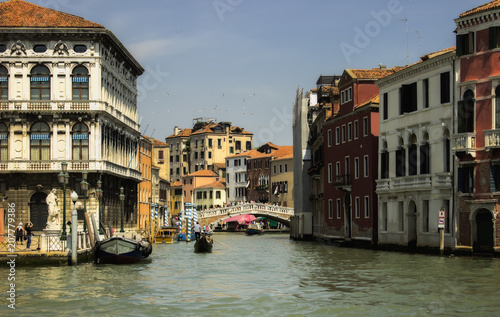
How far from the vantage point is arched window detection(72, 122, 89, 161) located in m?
43.8

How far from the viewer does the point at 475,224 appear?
3231 centimetres

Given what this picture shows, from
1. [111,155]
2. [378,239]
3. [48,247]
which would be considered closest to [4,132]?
[111,155]

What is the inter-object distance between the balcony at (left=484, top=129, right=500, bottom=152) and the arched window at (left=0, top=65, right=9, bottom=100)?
23624 mm

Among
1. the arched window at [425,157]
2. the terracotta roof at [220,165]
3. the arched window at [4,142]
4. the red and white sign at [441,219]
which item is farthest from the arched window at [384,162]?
the terracotta roof at [220,165]

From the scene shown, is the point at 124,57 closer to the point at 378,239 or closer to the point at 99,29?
the point at 99,29

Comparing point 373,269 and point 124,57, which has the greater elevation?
point 124,57

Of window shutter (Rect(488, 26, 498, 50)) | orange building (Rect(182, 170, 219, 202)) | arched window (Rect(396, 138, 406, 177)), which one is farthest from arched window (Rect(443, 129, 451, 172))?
orange building (Rect(182, 170, 219, 202))

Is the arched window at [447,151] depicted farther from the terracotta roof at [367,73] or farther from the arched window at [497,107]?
the terracotta roof at [367,73]

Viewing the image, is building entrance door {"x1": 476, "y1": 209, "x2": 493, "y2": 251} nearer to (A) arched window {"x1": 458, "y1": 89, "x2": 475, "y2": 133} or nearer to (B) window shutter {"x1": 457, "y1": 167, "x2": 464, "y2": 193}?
(B) window shutter {"x1": 457, "y1": 167, "x2": 464, "y2": 193}

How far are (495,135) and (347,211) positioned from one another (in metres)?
16.3

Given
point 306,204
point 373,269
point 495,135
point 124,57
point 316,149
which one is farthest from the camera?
point 306,204

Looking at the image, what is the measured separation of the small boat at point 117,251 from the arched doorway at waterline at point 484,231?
1226 cm

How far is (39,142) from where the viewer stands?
143 ft

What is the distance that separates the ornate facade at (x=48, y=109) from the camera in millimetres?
43250
